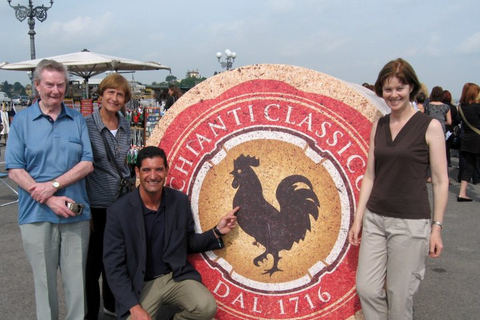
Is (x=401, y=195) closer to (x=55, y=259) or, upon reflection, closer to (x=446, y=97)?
(x=55, y=259)

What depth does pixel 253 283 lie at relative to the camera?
9.65 feet

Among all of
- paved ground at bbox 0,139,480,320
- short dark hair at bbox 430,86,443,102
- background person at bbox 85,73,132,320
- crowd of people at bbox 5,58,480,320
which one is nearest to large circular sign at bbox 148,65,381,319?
crowd of people at bbox 5,58,480,320

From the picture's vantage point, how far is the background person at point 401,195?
7.45ft

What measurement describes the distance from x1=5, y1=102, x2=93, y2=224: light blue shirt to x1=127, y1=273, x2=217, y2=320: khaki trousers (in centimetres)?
63

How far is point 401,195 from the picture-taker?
232 centimetres

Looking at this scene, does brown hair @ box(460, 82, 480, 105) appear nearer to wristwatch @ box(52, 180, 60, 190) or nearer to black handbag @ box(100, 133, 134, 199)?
black handbag @ box(100, 133, 134, 199)

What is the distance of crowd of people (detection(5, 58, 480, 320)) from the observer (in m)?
2.31

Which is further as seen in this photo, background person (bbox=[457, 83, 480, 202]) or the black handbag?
background person (bbox=[457, 83, 480, 202])

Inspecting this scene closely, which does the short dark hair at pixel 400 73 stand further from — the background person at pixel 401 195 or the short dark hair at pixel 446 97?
the short dark hair at pixel 446 97

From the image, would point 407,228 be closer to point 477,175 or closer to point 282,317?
point 282,317

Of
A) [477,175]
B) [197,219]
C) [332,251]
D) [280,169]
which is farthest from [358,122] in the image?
[477,175]

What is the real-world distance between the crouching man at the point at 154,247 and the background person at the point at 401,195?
36.5 inches

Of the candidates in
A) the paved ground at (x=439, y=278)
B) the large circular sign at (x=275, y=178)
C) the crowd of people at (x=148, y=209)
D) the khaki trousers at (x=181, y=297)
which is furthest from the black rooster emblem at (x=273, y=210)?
the paved ground at (x=439, y=278)

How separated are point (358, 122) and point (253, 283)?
1.24 metres
